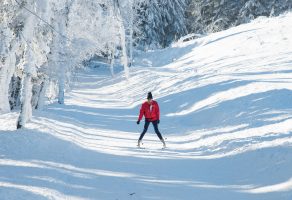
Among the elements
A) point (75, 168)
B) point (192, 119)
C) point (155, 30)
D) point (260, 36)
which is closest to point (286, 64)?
point (192, 119)

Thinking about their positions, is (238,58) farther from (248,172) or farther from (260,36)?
(248,172)

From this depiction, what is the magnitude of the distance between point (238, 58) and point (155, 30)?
3332cm

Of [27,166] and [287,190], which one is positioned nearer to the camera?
[287,190]

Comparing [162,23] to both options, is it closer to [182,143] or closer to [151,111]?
[182,143]

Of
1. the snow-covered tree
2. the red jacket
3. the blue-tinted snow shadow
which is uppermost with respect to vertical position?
the snow-covered tree

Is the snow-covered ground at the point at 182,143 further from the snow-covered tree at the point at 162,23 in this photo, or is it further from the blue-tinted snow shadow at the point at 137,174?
the snow-covered tree at the point at 162,23

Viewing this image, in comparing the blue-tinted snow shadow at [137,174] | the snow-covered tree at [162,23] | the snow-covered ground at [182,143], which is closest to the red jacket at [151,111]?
the snow-covered ground at [182,143]

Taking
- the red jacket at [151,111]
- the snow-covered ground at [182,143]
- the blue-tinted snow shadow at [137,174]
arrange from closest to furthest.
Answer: the blue-tinted snow shadow at [137,174]
the snow-covered ground at [182,143]
the red jacket at [151,111]

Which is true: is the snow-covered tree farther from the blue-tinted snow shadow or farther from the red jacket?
the blue-tinted snow shadow

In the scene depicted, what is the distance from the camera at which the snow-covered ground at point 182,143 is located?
9891mm

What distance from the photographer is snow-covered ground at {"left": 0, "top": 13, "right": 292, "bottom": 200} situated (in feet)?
32.4

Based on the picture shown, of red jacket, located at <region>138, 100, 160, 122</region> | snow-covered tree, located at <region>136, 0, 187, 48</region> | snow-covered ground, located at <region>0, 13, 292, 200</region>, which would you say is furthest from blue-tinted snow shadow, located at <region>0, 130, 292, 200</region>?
snow-covered tree, located at <region>136, 0, 187, 48</region>

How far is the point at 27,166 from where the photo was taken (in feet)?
37.2

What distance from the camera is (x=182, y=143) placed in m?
16.4
